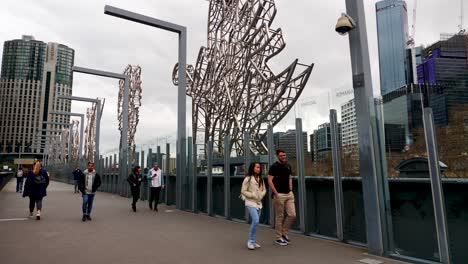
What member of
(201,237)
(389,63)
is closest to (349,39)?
(201,237)

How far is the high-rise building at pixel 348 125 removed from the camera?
8047mm

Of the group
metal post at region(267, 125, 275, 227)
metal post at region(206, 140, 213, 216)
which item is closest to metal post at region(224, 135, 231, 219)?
metal post at region(206, 140, 213, 216)

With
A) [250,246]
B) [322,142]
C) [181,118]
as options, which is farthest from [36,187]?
[322,142]

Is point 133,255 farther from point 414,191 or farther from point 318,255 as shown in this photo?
point 414,191

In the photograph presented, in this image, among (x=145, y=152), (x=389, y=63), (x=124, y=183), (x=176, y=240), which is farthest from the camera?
(x=389, y=63)

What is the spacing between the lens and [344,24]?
23.1 feet

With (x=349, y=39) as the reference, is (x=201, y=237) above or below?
below

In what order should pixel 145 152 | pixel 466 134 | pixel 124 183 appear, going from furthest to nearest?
pixel 124 183 → pixel 145 152 → pixel 466 134

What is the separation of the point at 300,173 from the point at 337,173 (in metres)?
1.10

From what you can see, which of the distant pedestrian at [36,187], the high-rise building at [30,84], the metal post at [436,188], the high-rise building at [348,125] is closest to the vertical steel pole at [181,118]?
the distant pedestrian at [36,187]

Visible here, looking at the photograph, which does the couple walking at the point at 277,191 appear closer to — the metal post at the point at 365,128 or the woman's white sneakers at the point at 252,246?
the woman's white sneakers at the point at 252,246

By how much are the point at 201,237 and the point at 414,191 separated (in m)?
4.60

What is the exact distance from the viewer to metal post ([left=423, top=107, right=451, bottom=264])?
19.5ft

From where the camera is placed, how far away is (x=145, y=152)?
1931cm
